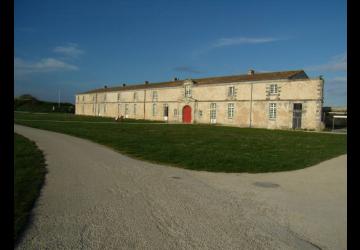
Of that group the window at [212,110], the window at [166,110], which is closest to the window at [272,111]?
the window at [212,110]

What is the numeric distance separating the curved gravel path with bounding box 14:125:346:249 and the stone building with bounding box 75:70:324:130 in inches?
1032

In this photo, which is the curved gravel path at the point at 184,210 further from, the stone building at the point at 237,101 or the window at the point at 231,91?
the window at the point at 231,91

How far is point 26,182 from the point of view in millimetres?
6523

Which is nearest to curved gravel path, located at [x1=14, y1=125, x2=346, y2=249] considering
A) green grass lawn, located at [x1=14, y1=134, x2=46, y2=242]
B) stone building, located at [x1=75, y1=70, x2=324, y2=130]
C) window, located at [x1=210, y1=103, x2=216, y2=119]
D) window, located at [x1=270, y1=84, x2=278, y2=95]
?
green grass lawn, located at [x1=14, y1=134, x2=46, y2=242]

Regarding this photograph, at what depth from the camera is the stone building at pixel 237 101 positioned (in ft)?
107

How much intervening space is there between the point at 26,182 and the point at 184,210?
379 centimetres

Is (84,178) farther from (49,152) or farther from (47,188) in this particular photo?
(49,152)

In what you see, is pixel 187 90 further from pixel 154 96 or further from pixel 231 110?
pixel 231 110

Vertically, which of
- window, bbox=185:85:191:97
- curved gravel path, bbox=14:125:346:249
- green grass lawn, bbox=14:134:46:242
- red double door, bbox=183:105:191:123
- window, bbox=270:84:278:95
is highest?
window, bbox=185:85:191:97

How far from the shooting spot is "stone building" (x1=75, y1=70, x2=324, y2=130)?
3272 centimetres

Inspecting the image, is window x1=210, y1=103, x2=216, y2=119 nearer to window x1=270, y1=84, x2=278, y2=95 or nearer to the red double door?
the red double door

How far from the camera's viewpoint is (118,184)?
6703 millimetres

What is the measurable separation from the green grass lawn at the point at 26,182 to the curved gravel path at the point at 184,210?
0.18 m
